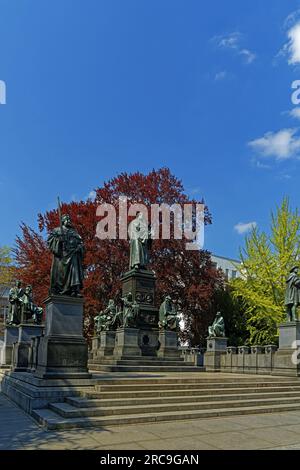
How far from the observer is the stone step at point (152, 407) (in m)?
8.77

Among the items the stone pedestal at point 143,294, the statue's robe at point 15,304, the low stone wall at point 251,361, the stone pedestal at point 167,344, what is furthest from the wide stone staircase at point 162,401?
the statue's robe at point 15,304

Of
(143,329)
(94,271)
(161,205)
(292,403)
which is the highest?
(161,205)

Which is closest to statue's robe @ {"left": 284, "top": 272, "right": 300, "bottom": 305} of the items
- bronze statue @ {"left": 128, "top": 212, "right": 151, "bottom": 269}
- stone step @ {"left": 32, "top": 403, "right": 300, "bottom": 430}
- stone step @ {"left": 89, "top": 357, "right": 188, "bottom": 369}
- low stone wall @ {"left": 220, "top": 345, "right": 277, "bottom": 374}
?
low stone wall @ {"left": 220, "top": 345, "right": 277, "bottom": 374}

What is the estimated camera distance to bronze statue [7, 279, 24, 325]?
21984 mm

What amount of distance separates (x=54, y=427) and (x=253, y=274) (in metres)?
27.2

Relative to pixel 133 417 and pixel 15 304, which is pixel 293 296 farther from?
pixel 15 304

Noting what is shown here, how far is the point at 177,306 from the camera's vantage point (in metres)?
31.9

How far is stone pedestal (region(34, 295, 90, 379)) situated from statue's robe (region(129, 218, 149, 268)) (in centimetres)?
965

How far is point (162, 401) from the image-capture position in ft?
33.7

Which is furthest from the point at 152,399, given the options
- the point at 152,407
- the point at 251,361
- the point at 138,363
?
the point at 251,361

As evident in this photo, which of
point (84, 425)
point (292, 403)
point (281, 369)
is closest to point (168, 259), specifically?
point (281, 369)
